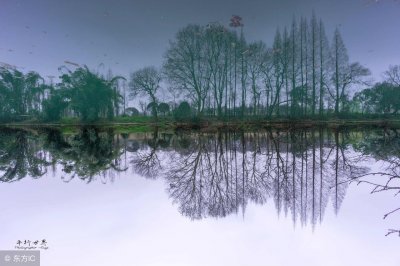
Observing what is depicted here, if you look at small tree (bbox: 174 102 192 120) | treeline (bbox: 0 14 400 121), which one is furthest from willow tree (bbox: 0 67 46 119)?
small tree (bbox: 174 102 192 120)

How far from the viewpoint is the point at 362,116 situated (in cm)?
2986

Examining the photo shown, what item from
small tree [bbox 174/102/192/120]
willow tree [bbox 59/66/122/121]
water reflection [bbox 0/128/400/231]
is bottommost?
water reflection [bbox 0/128/400/231]

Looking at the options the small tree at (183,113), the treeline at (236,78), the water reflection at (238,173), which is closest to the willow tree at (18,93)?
the treeline at (236,78)

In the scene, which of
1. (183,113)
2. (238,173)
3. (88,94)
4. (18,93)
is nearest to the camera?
(238,173)

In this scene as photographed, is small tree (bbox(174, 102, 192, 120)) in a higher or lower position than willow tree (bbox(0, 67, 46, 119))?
lower

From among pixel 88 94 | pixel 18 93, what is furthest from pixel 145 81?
pixel 18 93

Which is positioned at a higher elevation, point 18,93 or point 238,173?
point 18,93

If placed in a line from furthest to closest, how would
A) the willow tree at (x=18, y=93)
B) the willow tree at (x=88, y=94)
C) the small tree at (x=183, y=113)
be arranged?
the willow tree at (x=18, y=93) < the willow tree at (x=88, y=94) < the small tree at (x=183, y=113)

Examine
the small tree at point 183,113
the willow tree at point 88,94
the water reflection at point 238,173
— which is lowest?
the water reflection at point 238,173

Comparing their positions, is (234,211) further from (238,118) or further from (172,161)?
(238,118)

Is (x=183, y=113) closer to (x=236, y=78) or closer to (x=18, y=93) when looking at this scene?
(x=236, y=78)

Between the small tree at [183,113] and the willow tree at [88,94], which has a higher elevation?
the willow tree at [88,94]

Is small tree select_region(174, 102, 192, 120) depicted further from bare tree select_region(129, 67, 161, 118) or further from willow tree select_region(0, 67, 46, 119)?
willow tree select_region(0, 67, 46, 119)

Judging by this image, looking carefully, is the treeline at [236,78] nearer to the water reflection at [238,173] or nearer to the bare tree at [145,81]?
the bare tree at [145,81]
